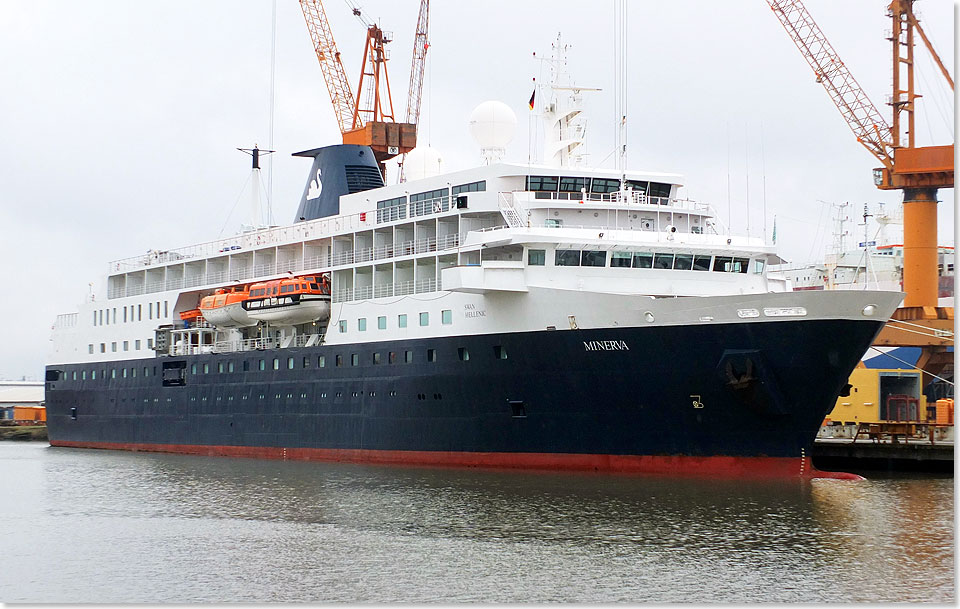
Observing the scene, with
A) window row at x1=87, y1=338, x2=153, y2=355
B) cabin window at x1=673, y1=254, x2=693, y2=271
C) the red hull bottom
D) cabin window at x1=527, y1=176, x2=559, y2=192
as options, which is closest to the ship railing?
cabin window at x1=527, y1=176, x2=559, y2=192

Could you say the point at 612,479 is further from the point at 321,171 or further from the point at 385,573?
the point at 321,171

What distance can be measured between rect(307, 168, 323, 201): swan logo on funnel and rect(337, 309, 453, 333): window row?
338 inches

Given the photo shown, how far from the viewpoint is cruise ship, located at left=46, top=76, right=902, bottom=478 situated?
1341 inches

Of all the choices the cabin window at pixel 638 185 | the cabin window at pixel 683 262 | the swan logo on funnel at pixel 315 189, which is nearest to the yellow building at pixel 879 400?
the cabin window at pixel 683 262

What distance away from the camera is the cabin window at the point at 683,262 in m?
38.3

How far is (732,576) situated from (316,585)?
816 cm

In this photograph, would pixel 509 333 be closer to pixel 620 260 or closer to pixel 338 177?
pixel 620 260

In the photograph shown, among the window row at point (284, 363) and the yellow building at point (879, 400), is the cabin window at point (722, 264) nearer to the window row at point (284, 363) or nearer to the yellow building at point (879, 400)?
the window row at point (284, 363)

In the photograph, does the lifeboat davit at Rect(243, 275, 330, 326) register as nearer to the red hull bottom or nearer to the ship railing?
the red hull bottom

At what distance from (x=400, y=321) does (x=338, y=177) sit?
1119cm

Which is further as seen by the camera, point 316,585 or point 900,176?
point 900,176

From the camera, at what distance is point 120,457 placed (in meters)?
53.9

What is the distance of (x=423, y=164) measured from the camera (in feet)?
167

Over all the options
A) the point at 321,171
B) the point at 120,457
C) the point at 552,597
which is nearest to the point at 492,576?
the point at 552,597
